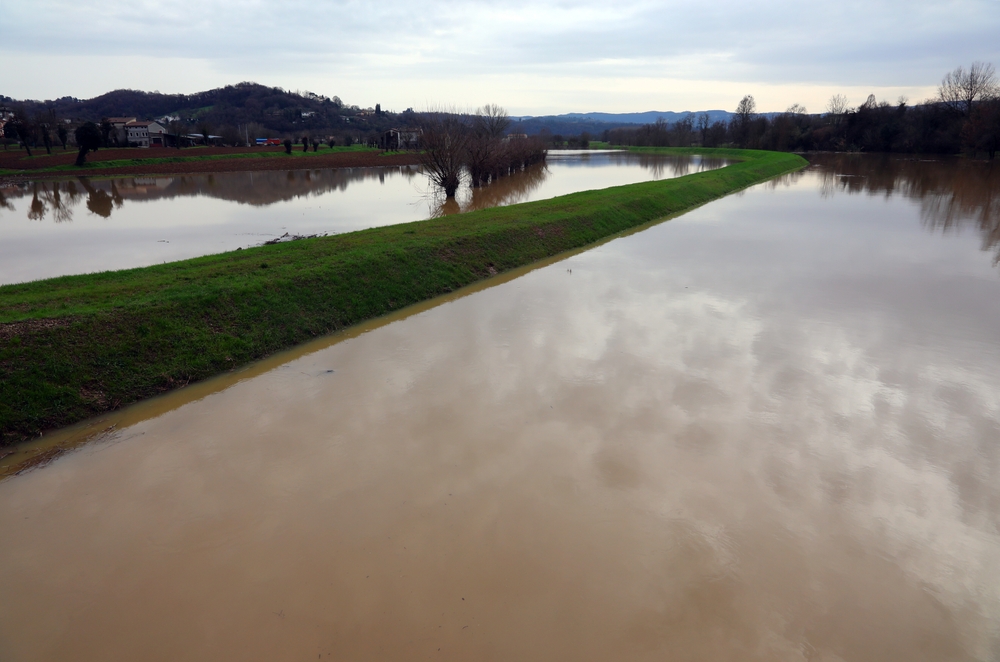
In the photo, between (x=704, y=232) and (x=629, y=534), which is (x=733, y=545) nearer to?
(x=629, y=534)

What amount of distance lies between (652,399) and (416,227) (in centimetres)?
1179

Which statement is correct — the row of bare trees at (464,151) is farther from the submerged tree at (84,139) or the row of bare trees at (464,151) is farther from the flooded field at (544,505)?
the submerged tree at (84,139)

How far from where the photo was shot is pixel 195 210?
2520 cm

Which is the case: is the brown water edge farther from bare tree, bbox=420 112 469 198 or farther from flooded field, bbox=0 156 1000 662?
bare tree, bbox=420 112 469 198

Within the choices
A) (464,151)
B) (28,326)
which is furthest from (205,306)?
(464,151)

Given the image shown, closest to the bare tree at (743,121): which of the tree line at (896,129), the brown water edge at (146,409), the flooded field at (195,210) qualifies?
the tree line at (896,129)

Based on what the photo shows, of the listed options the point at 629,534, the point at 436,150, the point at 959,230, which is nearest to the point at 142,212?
the point at 436,150

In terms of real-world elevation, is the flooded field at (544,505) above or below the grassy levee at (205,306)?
below

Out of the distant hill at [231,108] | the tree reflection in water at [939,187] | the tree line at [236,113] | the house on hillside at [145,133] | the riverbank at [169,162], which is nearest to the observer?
the tree reflection in water at [939,187]

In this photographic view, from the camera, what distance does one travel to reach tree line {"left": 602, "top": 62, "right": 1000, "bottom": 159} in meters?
56.9

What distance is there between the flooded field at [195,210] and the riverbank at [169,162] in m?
4.46

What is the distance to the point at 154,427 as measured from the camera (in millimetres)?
7578

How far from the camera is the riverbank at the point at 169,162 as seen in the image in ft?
143

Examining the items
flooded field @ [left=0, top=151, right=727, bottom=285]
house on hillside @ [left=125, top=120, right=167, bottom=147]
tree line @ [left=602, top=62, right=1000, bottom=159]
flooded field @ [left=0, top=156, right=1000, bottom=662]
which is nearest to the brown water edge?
flooded field @ [left=0, top=156, right=1000, bottom=662]
